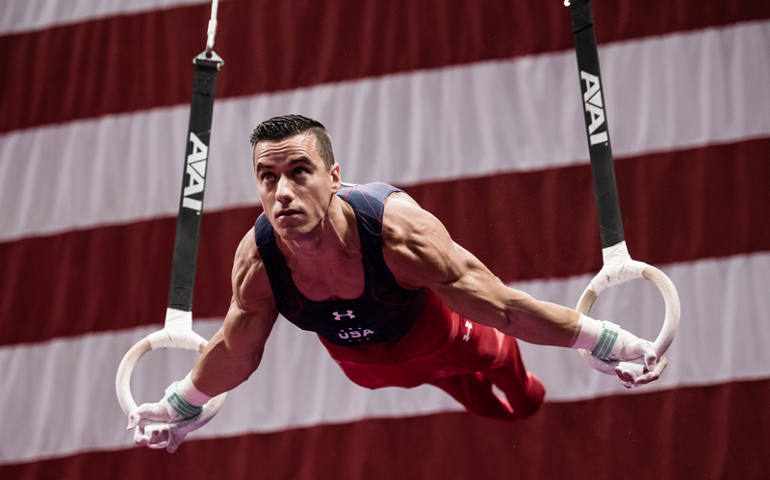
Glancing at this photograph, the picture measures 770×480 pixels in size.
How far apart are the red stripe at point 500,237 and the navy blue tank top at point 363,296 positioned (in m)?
1.16

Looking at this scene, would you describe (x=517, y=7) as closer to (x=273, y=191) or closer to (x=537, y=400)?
(x=537, y=400)

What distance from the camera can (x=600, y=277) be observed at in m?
1.84

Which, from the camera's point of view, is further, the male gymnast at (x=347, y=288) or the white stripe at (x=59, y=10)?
the white stripe at (x=59, y=10)

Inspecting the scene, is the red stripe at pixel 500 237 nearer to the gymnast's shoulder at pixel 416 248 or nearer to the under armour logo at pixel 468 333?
the under armour logo at pixel 468 333

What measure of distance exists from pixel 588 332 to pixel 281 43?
188 cm

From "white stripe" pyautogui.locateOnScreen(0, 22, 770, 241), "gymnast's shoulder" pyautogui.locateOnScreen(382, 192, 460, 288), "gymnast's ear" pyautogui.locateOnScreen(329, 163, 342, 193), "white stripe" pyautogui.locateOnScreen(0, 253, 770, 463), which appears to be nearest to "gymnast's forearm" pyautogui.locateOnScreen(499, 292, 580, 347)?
"gymnast's shoulder" pyautogui.locateOnScreen(382, 192, 460, 288)

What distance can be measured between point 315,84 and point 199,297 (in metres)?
0.85

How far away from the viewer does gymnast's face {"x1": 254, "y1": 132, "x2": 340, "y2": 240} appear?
1569 millimetres

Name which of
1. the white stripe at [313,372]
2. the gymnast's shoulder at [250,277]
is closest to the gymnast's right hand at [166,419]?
the gymnast's shoulder at [250,277]

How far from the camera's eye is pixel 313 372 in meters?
2.97

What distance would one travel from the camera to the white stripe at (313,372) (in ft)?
9.05

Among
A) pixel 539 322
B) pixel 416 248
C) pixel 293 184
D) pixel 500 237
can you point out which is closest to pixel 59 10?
pixel 500 237

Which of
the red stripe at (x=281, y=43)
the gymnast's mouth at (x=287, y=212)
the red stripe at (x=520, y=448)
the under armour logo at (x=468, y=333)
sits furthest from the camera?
the red stripe at (x=281, y=43)

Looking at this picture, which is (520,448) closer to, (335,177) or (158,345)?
(158,345)
